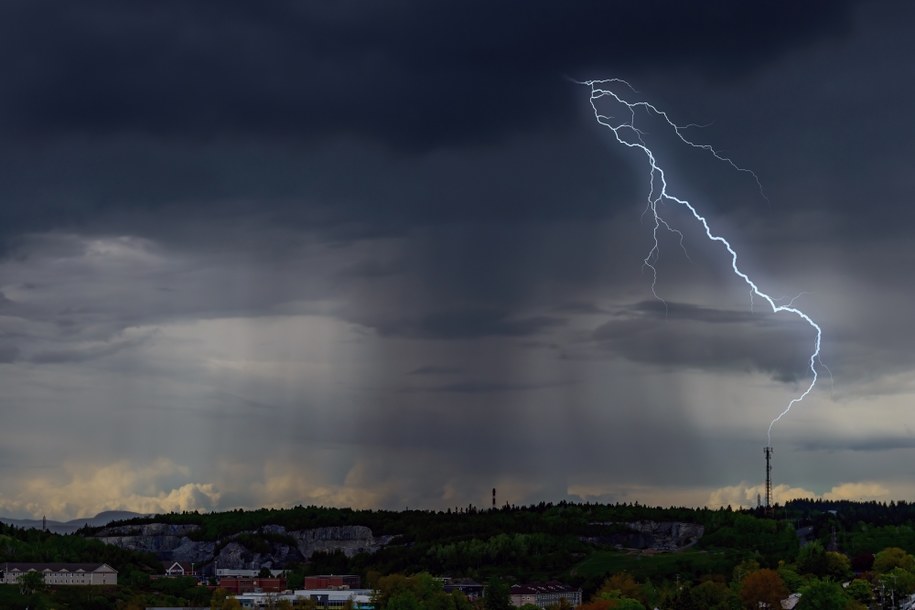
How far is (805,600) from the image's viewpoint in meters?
195

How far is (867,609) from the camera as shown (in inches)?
7835

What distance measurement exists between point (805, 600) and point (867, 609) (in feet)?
34.0
